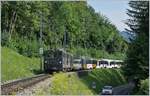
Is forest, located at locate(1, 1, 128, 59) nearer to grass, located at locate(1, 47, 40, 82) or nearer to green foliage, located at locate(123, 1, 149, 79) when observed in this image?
grass, located at locate(1, 47, 40, 82)

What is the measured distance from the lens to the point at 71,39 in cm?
11306

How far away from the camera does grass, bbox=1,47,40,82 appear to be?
50.5 m

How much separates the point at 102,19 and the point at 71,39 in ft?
190

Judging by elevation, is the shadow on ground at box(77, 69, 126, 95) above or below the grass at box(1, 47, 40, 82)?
below

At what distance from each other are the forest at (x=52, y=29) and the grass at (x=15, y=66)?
4137 millimetres

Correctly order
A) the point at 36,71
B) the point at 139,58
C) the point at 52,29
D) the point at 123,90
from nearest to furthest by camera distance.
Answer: the point at 139,58, the point at 123,90, the point at 36,71, the point at 52,29

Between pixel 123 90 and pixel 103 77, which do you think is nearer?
pixel 123 90

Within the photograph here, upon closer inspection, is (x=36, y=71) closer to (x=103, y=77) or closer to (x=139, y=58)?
(x=103, y=77)

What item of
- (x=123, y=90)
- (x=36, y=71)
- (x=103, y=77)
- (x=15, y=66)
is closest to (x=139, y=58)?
(x=123, y=90)

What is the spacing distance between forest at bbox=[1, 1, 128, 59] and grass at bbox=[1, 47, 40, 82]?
4.14m

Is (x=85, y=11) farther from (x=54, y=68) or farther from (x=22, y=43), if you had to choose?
(x=54, y=68)

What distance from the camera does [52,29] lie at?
9719 cm

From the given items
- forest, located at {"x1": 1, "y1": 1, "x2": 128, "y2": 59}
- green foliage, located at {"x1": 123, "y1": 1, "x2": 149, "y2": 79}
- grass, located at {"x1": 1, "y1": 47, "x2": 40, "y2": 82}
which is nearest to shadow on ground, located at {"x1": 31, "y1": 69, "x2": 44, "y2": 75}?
grass, located at {"x1": 1, "y1": 47, "x2": 40, "y2": 82}

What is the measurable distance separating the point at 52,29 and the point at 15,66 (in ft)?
132
